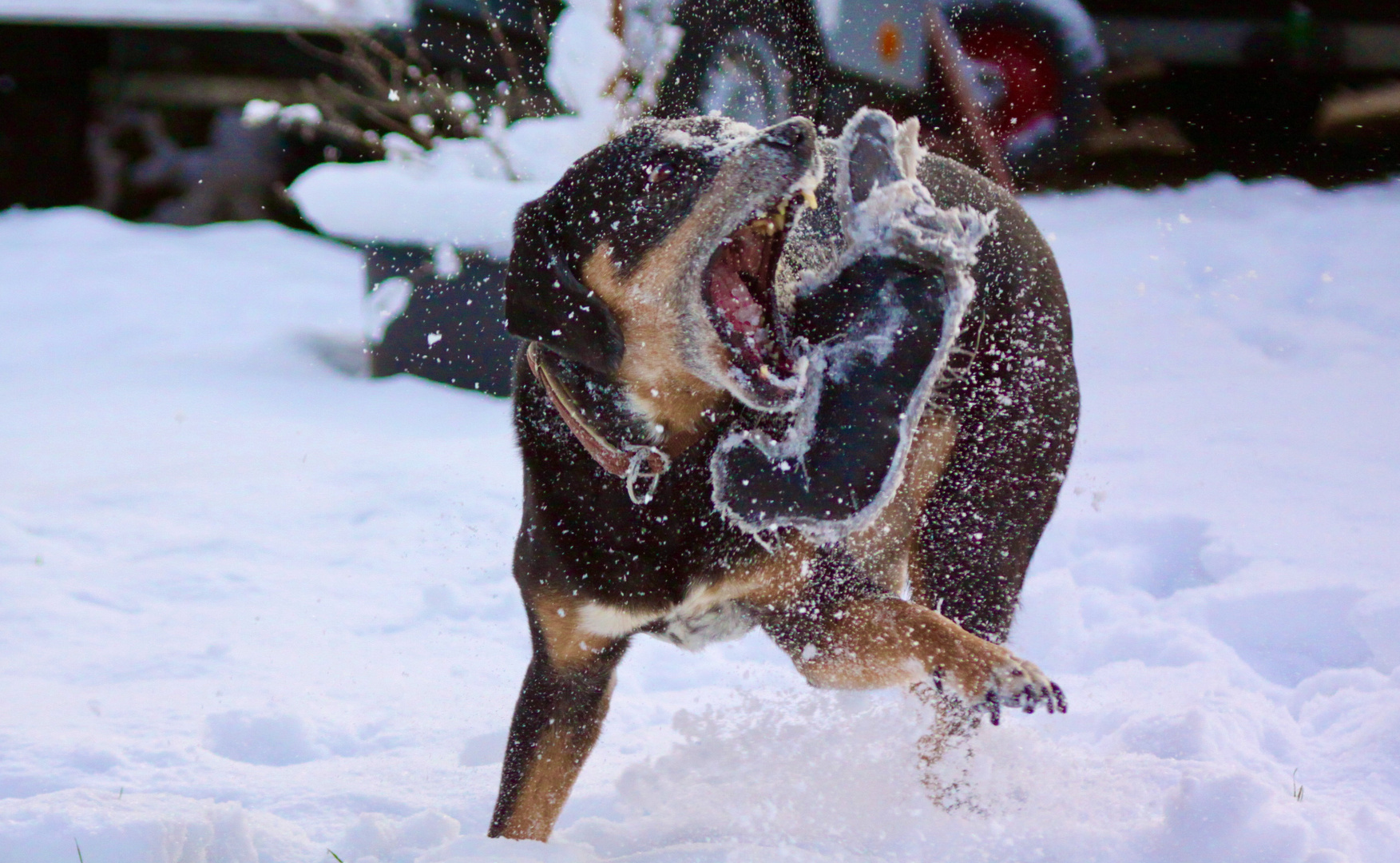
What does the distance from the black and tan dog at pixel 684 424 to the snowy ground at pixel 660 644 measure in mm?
304

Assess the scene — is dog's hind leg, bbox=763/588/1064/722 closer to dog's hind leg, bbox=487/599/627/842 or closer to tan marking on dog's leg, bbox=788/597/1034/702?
tan marking on dog's leg, bbox=788/597/1034/702

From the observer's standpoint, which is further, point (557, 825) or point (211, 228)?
point (211, 228)

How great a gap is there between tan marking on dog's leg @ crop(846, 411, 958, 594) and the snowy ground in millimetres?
364

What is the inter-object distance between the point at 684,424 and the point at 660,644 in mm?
1320

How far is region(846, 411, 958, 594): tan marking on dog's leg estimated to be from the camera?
7.97ft

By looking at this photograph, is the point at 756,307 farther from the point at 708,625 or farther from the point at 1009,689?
the point at 1009,689

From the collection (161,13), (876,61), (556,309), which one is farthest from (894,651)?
(161,13)

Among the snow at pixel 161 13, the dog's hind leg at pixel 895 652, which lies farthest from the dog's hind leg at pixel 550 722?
the snow at pixel 161 13

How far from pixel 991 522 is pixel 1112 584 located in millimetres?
1040

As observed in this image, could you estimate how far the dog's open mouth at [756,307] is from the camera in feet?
6.24

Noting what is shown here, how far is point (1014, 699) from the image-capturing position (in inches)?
73.8

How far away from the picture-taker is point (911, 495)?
2.51 metres

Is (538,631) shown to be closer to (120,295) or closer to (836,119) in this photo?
(836,119)

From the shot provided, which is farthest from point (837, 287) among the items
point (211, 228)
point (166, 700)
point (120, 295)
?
point (211, 228)
